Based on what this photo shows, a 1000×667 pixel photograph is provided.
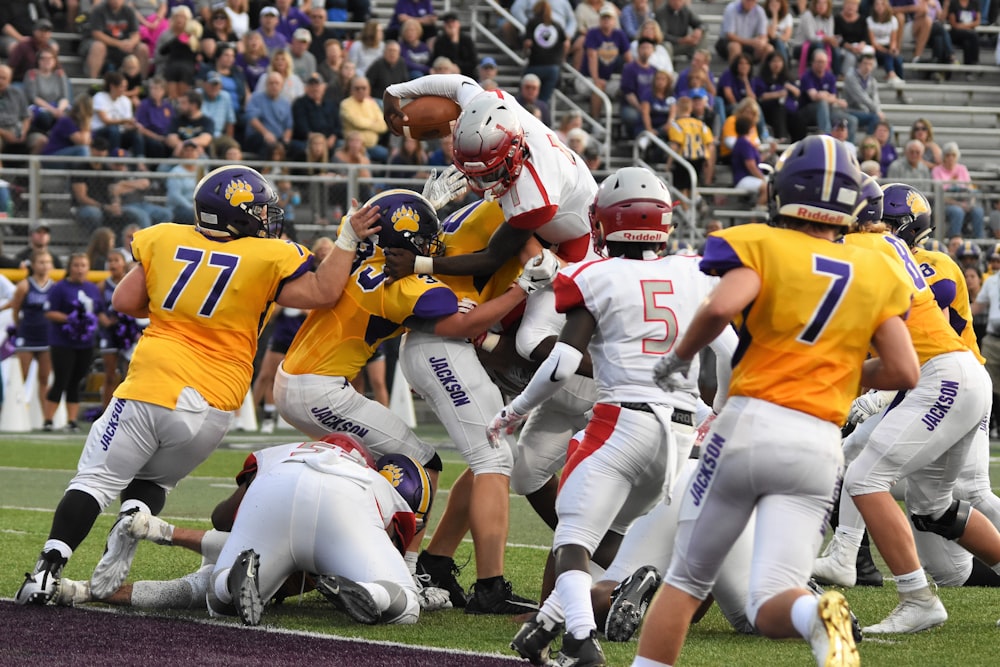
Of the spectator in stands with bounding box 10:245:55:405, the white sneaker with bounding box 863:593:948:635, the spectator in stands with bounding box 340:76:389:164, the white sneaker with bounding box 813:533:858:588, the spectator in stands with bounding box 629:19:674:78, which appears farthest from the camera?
the spectator in stands with bounding box 629:19:674:78

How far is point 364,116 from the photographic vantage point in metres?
16.5

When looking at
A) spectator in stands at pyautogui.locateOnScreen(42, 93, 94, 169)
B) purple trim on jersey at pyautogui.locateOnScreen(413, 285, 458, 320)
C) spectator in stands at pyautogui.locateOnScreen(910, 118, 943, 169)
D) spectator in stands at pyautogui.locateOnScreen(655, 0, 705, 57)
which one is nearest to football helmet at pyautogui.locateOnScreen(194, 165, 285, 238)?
purple trim on jersey at pyautogui.locateOnScreen(413, 285, 458, 320)

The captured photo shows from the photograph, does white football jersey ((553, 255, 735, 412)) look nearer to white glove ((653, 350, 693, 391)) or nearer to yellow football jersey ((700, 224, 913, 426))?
white glove ((653, 350, 693, 391))

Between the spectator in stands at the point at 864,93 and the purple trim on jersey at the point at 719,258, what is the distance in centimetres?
1592

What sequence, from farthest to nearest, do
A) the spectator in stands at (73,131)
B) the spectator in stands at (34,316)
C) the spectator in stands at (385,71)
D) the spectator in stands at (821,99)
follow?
the spectator in stands at (821,99) → the spectator in stands at (385,71) → the spectator in stands at (73,131) → the spectator in stands at (34,316)

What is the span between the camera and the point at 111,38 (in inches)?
676

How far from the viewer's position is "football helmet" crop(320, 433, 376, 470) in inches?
241

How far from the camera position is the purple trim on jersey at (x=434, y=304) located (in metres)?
6.43

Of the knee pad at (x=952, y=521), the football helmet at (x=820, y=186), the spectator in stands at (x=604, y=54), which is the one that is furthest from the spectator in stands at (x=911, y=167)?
the football helmet at (x=820, y=186)

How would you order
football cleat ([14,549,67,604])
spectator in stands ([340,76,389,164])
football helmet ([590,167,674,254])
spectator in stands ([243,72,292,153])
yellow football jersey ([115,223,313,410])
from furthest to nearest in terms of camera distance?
spectator in stands ([340,76,389,164]), spectator in stands ([243,72,292,153]), yellow football jersey ([115,223,313,410]), football cleat ([14,549,67,604]), football helmet ([590,167,674,254])

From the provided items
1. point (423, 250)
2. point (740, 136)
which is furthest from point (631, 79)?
point (423, 250)

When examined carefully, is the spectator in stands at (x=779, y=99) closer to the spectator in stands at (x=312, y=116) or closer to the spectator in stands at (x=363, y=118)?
the spectator in stands at (x=363, y=118)

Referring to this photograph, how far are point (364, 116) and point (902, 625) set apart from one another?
1155 centimetres

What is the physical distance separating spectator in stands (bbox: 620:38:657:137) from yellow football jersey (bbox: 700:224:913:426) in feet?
46.1
